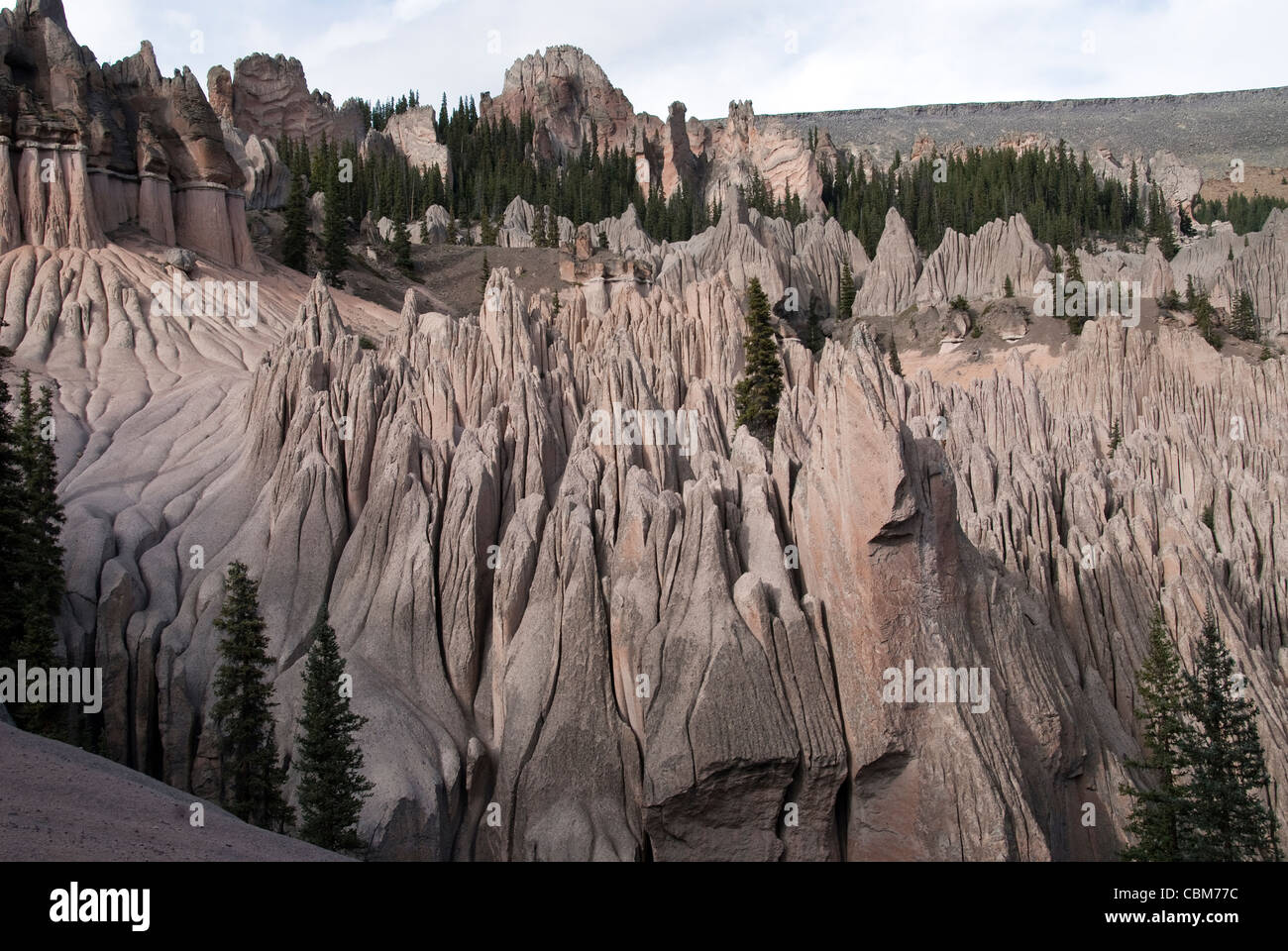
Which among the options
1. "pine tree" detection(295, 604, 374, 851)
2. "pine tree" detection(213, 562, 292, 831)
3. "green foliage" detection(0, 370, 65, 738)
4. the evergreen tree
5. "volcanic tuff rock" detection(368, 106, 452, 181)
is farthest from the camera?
"volcanic tuff rock" detection(368, 106, 452, 181)

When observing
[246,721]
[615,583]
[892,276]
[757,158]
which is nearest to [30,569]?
[246,721]

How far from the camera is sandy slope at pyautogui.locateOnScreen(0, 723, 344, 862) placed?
1245cm

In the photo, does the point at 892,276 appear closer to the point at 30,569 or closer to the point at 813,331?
the point at 813,331

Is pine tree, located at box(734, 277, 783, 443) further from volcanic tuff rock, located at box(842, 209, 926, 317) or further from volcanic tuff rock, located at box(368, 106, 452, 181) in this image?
volcanic tuff rock, located at box(368, 106, 452, 181)

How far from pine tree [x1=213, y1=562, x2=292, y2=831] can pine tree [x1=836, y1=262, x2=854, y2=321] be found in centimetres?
6564

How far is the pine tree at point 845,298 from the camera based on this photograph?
8400 cm

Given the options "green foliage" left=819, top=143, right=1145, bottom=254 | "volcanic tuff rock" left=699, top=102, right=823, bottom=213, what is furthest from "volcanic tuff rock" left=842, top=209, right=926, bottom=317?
"volcanic tuff rock" left=699, top=102, right=823, bottom=213

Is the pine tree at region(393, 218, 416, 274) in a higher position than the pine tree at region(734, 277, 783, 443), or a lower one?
higher

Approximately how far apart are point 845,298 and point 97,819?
76397mm

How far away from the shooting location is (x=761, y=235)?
8725 cm

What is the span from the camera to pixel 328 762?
20891 millimetres

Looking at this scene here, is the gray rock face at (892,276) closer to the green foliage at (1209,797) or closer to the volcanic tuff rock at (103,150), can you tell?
the volcanic tuff rock at (103,150)

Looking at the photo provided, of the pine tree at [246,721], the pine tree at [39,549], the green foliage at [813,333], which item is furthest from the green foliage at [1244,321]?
the pine tree at [39,549]
